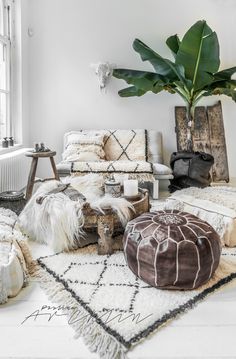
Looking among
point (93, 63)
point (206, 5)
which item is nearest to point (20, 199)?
point (93, 63)

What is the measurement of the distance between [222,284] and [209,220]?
62 centimetres

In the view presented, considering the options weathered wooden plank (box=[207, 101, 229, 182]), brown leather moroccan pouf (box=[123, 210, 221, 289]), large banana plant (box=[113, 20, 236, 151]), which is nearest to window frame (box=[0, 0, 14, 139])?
large banana plant (box=[113, 20, 236, 151])

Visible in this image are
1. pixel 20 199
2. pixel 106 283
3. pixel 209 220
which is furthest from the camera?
pixel 20 199

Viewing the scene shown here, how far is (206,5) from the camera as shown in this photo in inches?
167

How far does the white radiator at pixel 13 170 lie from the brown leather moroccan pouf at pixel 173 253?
1.84m

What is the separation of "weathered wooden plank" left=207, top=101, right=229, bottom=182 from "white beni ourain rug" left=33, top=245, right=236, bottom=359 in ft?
7.29

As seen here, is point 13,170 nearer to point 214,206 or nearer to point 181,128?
point 214,206

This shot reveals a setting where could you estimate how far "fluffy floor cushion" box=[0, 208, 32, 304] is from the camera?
154cm

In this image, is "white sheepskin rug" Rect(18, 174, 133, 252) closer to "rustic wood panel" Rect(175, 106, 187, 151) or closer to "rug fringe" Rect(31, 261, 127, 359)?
"rug fringe" Rect(31, 261, 127, 359)

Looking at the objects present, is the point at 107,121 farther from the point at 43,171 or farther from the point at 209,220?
the point at 209,220

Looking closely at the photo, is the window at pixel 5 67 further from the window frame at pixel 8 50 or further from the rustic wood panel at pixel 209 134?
the rustic wood panel at pixel 209 134

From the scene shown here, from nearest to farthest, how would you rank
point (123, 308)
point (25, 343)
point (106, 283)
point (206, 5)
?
point (25, 343) → point (123, 308) → point (106, 283) → point (206, 5)

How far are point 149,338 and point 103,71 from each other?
11.7 feet

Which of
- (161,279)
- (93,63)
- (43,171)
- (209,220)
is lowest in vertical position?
(161,279)
